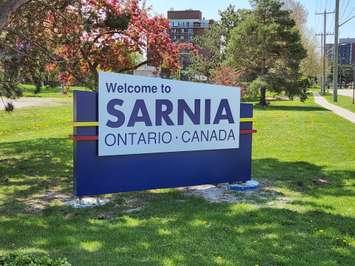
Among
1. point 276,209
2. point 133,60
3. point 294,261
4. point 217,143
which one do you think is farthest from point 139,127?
point 133,60

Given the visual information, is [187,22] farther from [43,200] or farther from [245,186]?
[43,200]

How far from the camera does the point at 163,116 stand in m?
8.43

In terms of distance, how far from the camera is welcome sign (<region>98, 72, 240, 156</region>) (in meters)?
7.93

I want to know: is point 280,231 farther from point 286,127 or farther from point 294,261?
point 286,127

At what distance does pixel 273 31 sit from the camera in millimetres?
36938

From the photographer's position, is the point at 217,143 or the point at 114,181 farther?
the point at 217,143

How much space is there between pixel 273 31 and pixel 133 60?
22678 millimetres

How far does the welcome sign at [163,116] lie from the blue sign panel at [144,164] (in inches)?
3.5

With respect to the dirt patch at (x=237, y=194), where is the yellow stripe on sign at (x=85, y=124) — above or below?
above

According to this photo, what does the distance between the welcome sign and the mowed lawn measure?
0.81m

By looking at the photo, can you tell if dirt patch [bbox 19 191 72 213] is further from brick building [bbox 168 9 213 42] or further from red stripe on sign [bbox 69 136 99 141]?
brick building [bbox 168 9 213 42]

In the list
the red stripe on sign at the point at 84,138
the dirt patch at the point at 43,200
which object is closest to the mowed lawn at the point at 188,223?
the dirt patch at the point at 43,200

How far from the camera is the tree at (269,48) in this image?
37.4 m

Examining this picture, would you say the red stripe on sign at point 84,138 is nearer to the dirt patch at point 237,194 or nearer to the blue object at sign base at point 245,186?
the dirt patch at point 237,194
